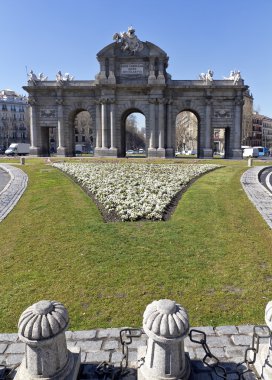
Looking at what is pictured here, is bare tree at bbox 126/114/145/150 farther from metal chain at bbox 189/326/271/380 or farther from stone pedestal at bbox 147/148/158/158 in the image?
metal chain at bbox 189/326/271/380

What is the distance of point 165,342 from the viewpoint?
13.7ft

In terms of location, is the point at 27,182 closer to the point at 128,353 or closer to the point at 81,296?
the point at 81,296

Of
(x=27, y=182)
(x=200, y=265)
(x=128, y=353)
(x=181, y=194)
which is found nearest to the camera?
(x=128, y=353)

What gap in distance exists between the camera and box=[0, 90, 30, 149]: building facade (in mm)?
108425

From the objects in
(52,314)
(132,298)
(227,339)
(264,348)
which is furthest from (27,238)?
(264,348)

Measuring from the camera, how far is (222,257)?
881 centimetres

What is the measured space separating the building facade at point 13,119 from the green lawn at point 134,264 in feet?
338

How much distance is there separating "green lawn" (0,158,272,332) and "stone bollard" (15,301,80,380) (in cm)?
155

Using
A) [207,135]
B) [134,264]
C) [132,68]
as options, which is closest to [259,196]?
[134,264]

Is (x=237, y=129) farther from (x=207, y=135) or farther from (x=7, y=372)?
A: (x=7, y=372)

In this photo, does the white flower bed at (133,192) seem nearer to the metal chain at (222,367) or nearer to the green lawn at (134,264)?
the green lawn at (134,264)

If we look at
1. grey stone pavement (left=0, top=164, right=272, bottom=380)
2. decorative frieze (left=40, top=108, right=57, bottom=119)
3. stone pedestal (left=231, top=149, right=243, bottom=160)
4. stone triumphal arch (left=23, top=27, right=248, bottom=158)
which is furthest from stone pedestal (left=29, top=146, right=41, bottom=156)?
grey stone pavement (left=0, top=164, right=272, bottom=380)

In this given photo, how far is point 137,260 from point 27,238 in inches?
163

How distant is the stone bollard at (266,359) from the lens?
4.45 metres
